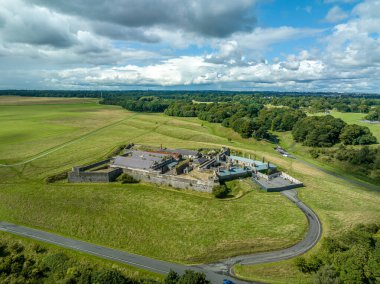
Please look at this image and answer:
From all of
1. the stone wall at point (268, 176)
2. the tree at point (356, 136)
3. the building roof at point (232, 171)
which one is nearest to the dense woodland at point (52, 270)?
the building roof at point (232, 171)

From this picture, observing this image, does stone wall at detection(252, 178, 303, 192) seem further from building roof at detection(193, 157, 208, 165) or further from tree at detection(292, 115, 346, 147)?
tree at detection(292, 115, 346, 147)

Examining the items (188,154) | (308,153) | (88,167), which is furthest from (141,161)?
(308,153)

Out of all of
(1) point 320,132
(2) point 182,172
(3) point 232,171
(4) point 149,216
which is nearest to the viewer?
(4) point 149,216

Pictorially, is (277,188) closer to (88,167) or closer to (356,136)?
(88,167)

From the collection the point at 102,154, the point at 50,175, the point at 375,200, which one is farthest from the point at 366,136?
the point at 50,175

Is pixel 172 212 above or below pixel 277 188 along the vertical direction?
below

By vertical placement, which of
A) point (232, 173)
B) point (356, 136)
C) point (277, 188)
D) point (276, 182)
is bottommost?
point (276, 182)

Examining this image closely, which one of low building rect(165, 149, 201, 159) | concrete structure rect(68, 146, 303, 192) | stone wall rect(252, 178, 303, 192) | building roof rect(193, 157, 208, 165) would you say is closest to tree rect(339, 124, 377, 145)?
concrete structure rect(68, 146, 303, 192)
